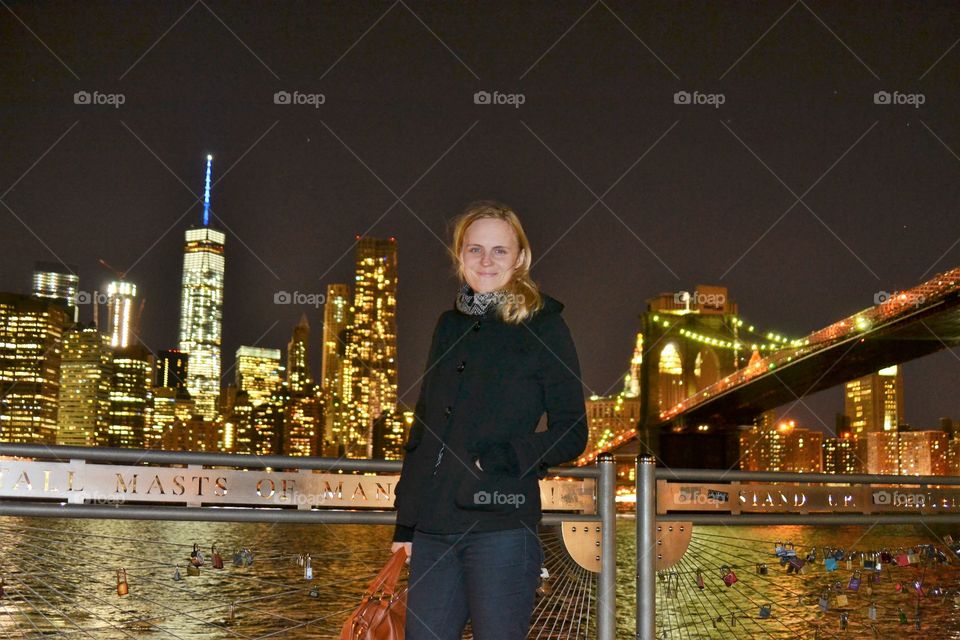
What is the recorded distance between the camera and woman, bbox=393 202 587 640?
2.76 m

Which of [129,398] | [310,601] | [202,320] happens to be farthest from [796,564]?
[202,320]

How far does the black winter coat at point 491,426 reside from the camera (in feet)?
9.09

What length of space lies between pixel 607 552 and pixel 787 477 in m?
1.04

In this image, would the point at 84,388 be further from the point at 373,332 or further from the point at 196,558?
the point at 196,558

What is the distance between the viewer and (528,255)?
307 centimetres

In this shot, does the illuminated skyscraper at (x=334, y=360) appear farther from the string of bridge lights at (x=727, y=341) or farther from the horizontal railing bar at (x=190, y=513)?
the horizontal railing bar at (x=190, y=513)

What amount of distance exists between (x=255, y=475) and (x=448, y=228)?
144 cm

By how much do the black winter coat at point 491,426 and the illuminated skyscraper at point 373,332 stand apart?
12945 centimetres

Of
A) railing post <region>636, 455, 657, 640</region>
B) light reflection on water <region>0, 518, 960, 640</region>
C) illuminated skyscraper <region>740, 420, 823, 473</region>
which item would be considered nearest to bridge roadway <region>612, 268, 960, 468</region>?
light reflection on water <region>0, 518, 960, 640</region>

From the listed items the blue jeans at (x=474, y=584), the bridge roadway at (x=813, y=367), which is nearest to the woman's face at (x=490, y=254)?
the blue jeans at (x=474, y=584)

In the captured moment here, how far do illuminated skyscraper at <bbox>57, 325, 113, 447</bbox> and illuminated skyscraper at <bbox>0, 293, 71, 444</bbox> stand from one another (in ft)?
6.14

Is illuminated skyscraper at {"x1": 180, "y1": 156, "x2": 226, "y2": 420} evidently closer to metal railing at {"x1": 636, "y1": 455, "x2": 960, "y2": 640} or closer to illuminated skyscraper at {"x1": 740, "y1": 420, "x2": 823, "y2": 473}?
illuminated skyscraper at {"x1": 740, "y1": 420, "x2": 823, "y2": 473}

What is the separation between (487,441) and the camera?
279 cm

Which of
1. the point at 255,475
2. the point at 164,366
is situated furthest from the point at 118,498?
the point at 164,366
